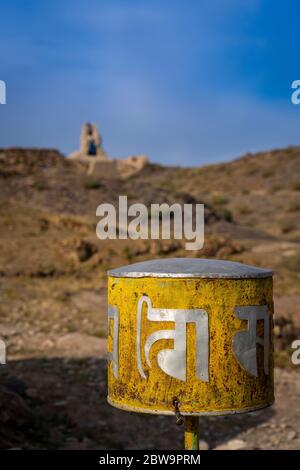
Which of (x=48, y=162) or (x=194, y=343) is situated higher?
(x=48, y=162)

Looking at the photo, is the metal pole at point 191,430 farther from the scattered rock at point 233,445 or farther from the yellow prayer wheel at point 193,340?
the scattered rock at point 233,445

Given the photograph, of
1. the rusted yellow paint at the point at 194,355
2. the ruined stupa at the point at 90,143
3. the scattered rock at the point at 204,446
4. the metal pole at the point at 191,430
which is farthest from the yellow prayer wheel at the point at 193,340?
the ruined stupa at the point at 90,143

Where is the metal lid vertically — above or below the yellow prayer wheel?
above

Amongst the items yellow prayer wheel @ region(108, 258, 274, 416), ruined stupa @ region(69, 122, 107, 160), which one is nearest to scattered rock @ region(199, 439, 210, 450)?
yellow prayer wheel @ region(108, 258, 274, 416)

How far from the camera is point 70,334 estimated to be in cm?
1123

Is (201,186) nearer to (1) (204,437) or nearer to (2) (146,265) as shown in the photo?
(1) (204,437)

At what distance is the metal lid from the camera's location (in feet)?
10.5

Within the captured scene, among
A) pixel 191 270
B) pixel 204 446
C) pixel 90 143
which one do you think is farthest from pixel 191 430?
pixel 90 143

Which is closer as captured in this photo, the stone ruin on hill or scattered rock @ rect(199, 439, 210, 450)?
scattered rock @ rect(199, 439, 210, 450)

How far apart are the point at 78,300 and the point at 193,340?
414 inches

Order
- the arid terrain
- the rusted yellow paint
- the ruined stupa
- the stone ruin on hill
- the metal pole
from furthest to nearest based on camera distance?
the ruined stupa
the stone ruin on hill
the arid terrain
the metal pole
the rusted yellow paint

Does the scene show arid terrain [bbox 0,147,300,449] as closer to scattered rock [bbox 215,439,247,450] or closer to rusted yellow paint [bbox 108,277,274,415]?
scattered rock [bbox 215,439,247,450]
